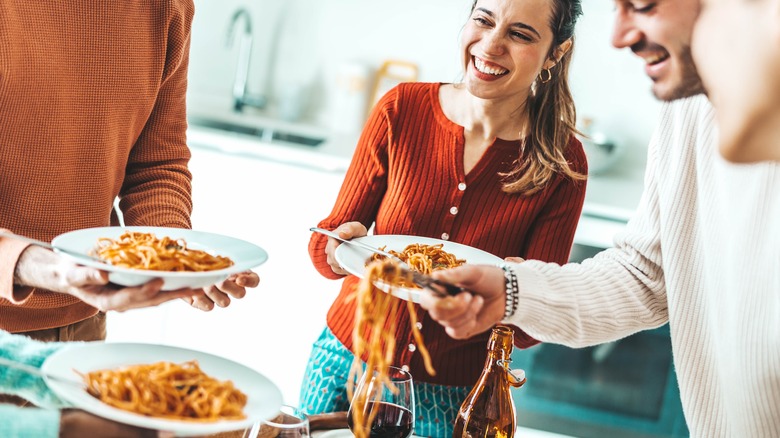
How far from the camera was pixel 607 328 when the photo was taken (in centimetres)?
151

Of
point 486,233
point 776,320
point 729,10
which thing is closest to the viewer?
point 729,10

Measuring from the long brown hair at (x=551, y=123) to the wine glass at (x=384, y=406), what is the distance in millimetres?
793

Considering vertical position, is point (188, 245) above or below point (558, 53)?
below

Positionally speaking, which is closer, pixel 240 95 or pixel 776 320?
pixel 776 320

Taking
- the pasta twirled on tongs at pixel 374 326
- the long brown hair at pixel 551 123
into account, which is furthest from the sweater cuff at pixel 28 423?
the long brown hair at pixel 551 123

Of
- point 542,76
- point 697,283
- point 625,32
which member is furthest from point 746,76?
point 542,76

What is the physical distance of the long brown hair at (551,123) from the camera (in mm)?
1907

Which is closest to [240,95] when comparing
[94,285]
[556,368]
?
[556,368]

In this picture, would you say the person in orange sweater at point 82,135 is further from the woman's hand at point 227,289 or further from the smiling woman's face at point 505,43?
the smiling woman's face at point 505,43

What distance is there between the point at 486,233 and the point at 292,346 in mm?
1787

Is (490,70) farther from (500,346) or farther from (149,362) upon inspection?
(149,362)

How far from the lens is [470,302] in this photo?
124 cm

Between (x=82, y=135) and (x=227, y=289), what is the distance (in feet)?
1.49

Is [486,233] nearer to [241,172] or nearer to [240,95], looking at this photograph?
[241,172]
